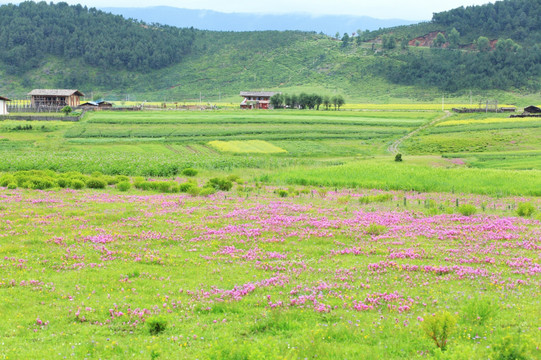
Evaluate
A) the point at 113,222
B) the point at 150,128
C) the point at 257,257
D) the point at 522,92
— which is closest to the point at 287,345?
the point at 257,257

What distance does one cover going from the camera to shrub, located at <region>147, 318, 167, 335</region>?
12.4 meters

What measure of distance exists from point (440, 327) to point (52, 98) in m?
144

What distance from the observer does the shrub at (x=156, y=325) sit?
1245 cm

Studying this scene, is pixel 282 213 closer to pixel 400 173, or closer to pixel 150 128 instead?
pixel 400 173

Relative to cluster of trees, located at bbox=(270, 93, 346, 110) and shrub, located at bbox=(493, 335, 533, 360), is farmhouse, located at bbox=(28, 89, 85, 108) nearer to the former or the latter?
cluster of trees, located at bbox=(270, 93, 346, 110)

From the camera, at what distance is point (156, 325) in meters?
12.5

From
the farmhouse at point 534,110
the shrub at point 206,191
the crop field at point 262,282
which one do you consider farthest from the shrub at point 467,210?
the farmhouse at point 534,110

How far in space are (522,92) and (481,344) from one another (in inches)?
6887

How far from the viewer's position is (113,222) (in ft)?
83.1

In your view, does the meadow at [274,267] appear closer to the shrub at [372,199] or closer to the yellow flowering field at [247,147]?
the shrub at [372,199]

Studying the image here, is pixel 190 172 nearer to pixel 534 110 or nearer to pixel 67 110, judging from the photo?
pixel 67 110

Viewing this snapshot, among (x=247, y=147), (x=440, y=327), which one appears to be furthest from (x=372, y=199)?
(x=247, y=147)

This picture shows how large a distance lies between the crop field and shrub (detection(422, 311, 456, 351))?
86 mm

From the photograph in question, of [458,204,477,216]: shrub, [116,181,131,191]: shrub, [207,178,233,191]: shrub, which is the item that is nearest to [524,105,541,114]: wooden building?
[207,178,233,191]: shrub
